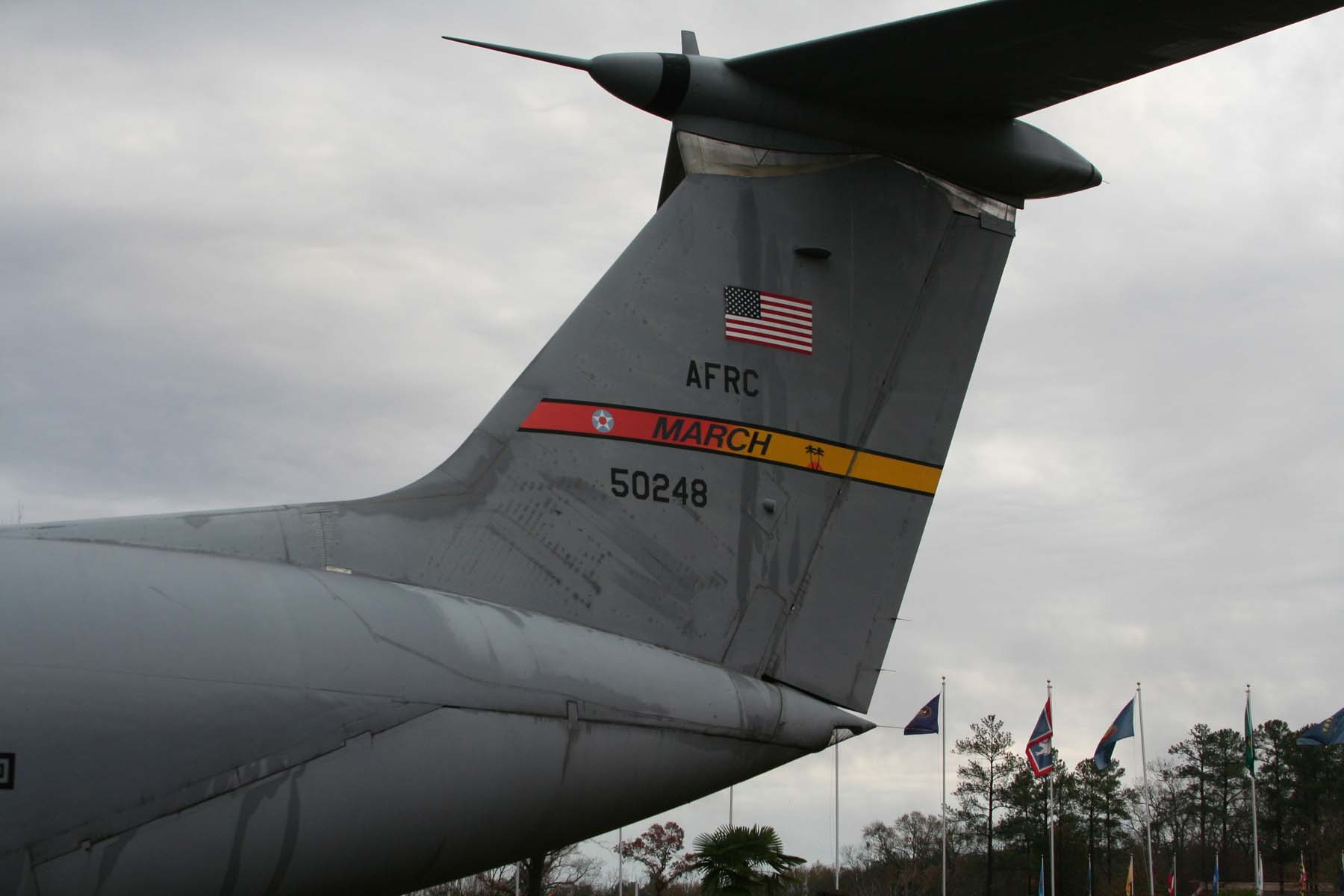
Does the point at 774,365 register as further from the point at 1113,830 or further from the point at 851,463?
the point at 1113,830

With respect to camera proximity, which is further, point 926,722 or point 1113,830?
point 1113,830

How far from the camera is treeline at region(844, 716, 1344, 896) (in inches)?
2077

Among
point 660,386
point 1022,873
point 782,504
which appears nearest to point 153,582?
point 660,386

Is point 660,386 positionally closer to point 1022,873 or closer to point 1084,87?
point 1084,87

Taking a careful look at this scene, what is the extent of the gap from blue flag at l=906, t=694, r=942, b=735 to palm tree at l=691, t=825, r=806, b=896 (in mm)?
13813

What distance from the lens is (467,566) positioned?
5.15m

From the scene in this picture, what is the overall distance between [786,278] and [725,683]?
→ 1.82m

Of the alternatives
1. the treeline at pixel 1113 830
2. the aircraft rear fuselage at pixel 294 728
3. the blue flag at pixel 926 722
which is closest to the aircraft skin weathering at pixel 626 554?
the aircraft rear fuselage at pixel 294 728

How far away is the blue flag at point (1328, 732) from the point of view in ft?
82.8

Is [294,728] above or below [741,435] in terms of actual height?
below

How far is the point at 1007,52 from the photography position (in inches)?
206

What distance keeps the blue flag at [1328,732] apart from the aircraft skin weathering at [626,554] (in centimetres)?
2263

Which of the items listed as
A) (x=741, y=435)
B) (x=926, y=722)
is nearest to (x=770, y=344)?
(x=741, y=435)

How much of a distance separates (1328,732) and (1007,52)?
2413 cm
